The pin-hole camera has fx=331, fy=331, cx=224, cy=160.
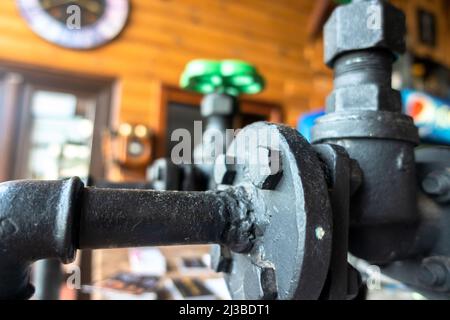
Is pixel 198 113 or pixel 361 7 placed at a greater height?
pixel 198 113

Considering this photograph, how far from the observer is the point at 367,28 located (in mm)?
403

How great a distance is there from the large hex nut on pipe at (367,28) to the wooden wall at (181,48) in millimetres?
2006

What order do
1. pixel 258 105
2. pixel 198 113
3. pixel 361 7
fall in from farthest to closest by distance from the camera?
pixel 258 105 → pixel 198 113 → pixel 361 7

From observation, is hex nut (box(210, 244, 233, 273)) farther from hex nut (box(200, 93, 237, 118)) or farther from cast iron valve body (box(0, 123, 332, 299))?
hex nut (box(200, 93, 237, 118))

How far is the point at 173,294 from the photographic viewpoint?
630 millimetres

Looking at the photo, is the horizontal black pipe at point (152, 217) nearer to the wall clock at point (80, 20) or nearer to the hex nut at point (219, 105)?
the hex nut at point (219, 105)

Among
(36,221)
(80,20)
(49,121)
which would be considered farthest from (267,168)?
(49,121)

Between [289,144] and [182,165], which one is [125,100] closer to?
[182,165]

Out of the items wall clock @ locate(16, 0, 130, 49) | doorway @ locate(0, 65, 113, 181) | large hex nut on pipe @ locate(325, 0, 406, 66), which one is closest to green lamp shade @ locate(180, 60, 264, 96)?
large hex nut on pipe @ locate(325, 0, 406, 66)

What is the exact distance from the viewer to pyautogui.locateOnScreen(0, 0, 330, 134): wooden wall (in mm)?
2076

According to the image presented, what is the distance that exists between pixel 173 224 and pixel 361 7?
1.14ft

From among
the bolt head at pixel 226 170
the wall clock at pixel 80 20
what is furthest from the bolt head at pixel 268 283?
the wall clock at pixel 80 20

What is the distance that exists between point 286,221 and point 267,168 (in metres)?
0.05
